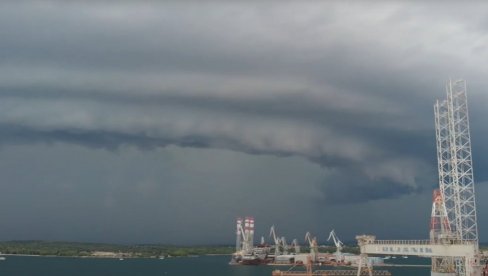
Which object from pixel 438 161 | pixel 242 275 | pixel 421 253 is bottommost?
pixel 242 275

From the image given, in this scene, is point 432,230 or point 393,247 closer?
point 393,247

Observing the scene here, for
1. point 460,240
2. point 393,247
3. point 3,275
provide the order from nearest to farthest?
point 393,247, point 460,240, point 3,275

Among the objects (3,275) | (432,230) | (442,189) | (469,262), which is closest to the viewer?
(469,262)

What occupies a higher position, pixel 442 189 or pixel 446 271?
pixel 442 189

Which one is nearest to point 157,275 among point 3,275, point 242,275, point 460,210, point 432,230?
point 242,275

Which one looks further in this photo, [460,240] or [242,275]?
[242,275]

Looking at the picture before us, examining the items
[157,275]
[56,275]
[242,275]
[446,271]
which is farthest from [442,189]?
[56,275]

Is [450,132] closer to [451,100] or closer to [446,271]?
[451,100]

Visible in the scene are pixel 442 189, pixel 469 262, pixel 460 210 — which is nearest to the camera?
pixel 469 262

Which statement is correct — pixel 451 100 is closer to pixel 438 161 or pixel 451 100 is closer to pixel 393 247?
pixel 438 161
